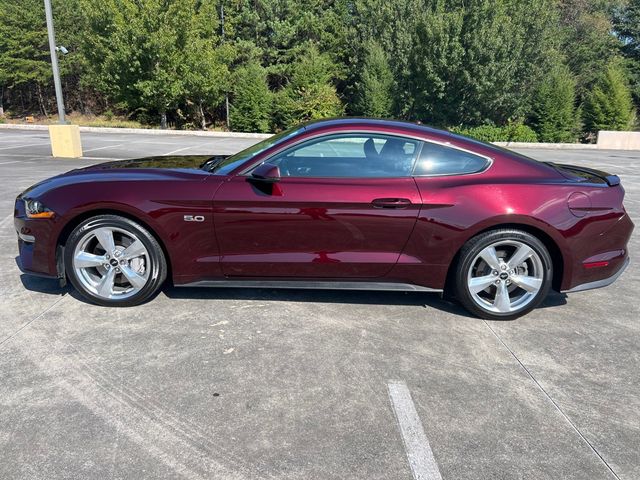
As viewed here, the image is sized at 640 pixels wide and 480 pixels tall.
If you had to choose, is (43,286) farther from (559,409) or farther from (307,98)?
(307,98)

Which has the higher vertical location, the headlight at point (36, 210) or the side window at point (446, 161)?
the side window at point (446, 161)

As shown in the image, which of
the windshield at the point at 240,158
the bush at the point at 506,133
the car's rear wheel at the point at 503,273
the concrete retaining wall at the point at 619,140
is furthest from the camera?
the bush at the point at 506,133

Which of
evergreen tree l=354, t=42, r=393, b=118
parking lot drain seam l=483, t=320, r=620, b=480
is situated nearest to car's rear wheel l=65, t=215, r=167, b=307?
parking lot drain seam l=483, t=320, r=620, b=480

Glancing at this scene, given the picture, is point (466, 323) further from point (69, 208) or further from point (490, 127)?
point (490, 127)

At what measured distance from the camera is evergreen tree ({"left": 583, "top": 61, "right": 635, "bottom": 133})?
26.9m

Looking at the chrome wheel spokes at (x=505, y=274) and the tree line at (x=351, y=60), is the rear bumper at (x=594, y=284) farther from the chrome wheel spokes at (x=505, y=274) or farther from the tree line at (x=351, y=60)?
the tree line at (x=351, y=60)

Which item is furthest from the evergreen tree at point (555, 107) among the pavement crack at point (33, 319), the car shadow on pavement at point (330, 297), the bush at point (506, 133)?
the pavement crack at point (33, 319)

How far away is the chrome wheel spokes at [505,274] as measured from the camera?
3.79 m

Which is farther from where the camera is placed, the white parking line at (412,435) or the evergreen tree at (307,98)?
the evergreen tree at (307,98)

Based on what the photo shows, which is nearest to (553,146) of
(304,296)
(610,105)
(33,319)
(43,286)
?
(610,105)

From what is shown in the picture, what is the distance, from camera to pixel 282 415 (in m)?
2.64

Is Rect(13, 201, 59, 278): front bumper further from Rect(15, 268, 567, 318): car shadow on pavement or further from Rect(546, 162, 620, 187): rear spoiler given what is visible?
Rect(546, 162, 620, 187): rear spoiler

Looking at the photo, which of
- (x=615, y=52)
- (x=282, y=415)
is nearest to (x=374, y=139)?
(x=282, y=415)

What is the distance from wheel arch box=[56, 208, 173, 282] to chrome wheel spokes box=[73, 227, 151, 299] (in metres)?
0.12
